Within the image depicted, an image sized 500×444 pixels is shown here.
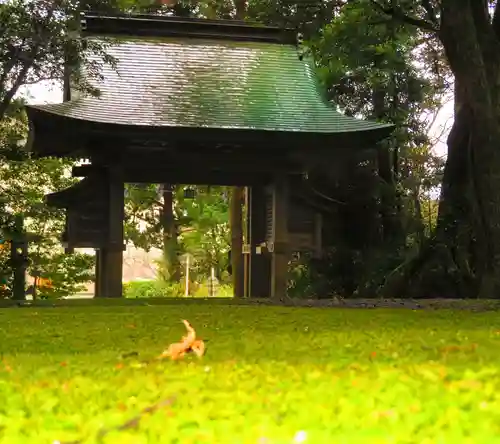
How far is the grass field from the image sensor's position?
5.66 ft

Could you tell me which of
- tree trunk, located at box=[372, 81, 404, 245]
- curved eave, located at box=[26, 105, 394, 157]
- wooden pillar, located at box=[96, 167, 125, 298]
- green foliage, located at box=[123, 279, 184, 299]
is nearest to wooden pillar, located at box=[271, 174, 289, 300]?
curved eave, located at box=[26, 105, 394, 157]

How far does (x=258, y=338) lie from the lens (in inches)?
158

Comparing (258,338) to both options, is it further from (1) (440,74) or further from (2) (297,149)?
(1) (440,74)

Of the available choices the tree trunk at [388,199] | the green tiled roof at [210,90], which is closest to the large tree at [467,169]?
the green tiled roof at [210,90]

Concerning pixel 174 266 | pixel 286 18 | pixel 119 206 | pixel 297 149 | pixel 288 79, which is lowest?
pixel 174 266

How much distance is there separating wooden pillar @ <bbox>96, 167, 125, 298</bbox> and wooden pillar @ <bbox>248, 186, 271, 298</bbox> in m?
3.35

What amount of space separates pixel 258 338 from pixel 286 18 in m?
10.9

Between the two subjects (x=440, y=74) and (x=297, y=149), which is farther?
(x=440, y=74)

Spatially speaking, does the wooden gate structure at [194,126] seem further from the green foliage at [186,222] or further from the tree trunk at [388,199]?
the green foliage at [186,222]

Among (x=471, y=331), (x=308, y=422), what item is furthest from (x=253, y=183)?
(x=308, y=422)

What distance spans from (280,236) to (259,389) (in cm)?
1024

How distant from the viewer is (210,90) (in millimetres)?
12617

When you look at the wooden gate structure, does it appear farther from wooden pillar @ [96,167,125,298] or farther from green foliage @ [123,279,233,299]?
green foliage @ [123,279,233,299]

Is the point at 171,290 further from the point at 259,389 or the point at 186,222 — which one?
the point at 259,389
